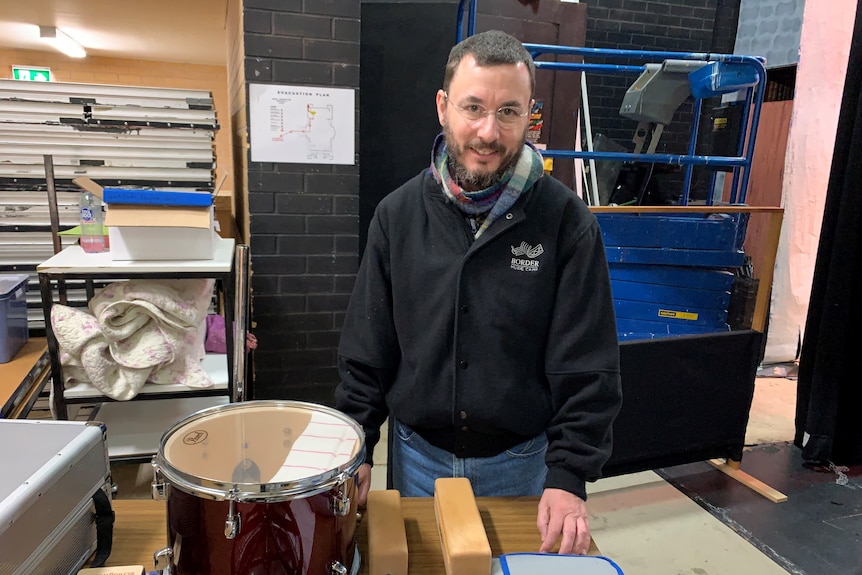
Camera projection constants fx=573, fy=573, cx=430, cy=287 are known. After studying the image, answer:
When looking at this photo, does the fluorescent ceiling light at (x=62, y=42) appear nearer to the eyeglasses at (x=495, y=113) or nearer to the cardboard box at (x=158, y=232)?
the cardboard box at (x=158, y=232)

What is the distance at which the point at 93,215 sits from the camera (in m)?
2.18

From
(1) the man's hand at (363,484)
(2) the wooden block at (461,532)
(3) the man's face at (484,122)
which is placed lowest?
(1) the man's hand at (363,484)

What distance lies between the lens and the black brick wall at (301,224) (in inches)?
102

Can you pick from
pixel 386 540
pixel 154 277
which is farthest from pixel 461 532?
pixel 154 277

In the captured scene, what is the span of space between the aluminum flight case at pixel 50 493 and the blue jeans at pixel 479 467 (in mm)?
621

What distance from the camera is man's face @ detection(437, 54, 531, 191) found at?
108 cm

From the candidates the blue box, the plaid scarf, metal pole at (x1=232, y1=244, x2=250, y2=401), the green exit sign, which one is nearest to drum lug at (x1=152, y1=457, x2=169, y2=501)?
the plaid scarf

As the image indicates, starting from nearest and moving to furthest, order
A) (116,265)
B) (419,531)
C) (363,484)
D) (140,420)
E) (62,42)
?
(419,531)
(363,484)
(116,265)
(140,420)
(62,42)

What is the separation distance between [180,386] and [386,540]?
4.84 feet

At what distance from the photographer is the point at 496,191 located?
1171 mm

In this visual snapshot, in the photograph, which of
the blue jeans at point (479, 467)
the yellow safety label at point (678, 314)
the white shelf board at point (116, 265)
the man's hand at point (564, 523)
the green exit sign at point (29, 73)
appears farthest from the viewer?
the green exit sign at point (29, 73)

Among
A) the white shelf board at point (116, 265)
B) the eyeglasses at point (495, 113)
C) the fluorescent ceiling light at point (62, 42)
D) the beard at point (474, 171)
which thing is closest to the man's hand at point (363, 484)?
the beard at point (474, 171)

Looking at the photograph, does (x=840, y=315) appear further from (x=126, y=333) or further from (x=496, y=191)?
(x=126, y=333)

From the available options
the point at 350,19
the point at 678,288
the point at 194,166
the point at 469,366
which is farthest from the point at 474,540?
the point at 194,166
